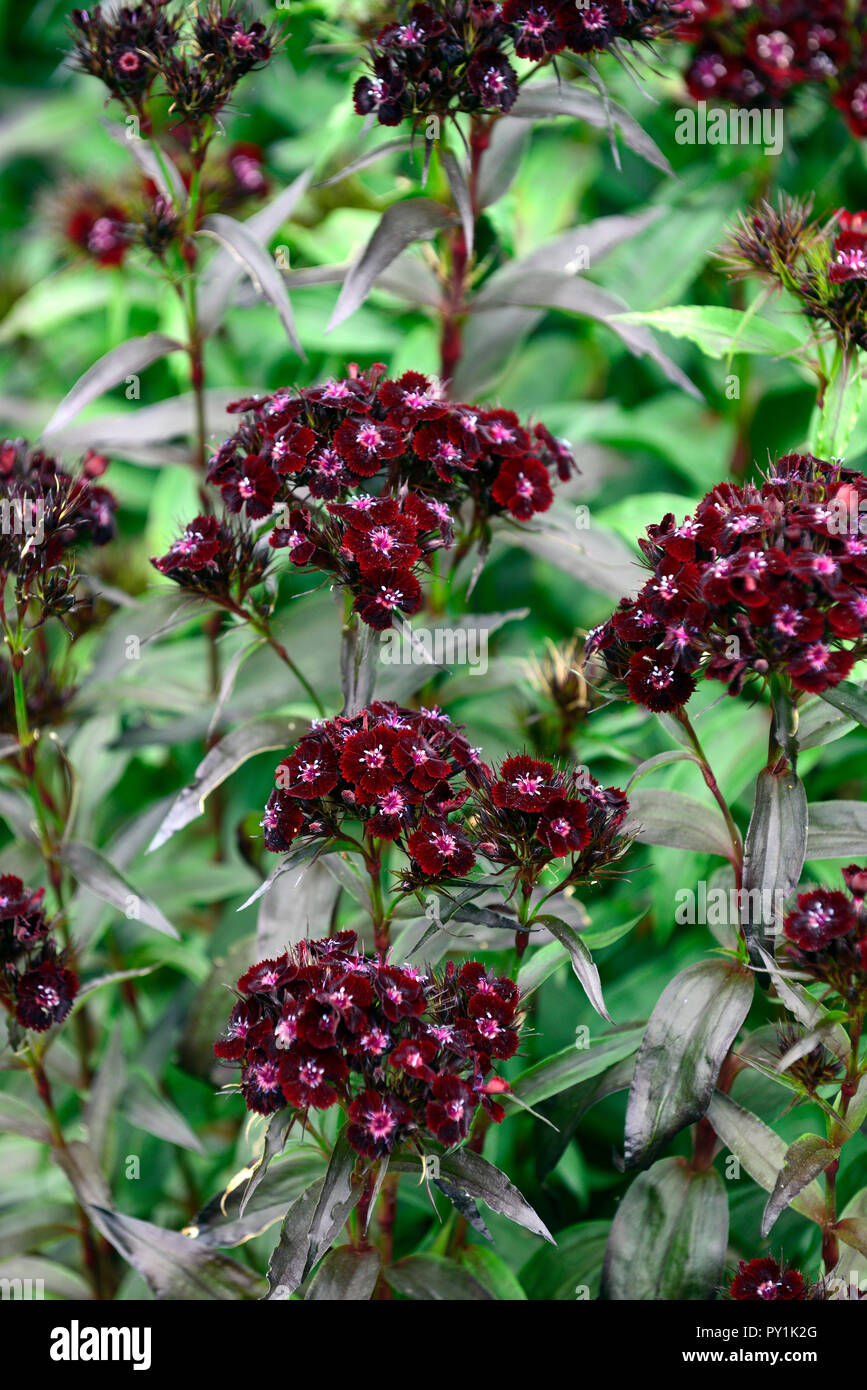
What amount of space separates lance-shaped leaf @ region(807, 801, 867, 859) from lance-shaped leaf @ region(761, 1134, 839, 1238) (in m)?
0.34

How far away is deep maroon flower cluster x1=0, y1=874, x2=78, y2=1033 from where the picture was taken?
1629 mm

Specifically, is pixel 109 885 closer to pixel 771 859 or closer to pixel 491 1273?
pixel 491 1273

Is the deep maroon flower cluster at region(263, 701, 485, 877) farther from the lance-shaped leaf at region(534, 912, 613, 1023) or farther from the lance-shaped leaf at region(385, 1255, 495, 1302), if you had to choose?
the lance-shaped leaf at region(385, 1255, 495, 1302)

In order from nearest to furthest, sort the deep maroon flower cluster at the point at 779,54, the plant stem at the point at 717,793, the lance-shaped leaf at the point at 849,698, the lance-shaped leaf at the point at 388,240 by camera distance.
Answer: the lance-shaped leaf at the point at 849,698
the plant stem at the point at 717,793
the lance-shaped leaf at the point at 388,240
the deep maroon flower cluster at the point at 779,54

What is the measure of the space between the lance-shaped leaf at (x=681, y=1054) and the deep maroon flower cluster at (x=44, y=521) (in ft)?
3.01

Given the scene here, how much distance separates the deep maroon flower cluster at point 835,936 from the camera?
1.32 metres

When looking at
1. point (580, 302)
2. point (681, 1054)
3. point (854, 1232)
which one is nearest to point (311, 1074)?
point (681, 1054)

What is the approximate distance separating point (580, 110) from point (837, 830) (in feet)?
3.67

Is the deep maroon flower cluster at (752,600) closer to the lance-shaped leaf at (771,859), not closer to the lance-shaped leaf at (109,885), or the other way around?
the lance-shaped leaf at (771,859)

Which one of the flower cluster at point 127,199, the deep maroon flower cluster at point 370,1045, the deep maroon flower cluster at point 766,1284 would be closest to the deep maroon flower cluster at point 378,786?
Result: the deep maroon flower cluster at point 370,1045

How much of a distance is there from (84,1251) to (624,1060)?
0.95 metres

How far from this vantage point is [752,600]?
51.3 inches
